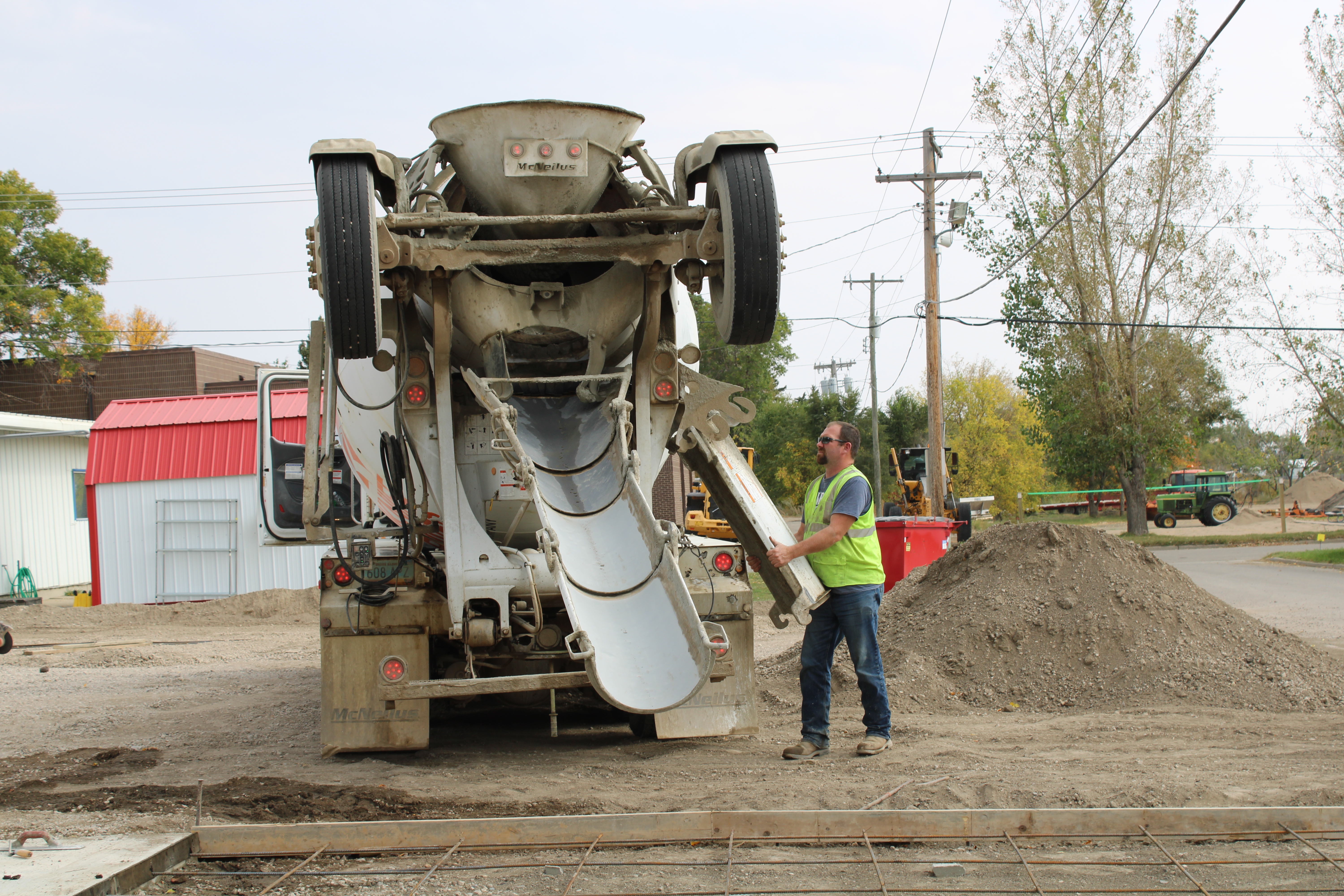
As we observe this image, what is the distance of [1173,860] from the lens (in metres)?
3.84

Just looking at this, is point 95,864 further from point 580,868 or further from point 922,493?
point 922,493

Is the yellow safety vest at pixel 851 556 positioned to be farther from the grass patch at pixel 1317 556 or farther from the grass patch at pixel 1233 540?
the grass patch at pixel 1233 540

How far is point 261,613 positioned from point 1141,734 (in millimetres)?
13953

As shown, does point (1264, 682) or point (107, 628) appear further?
point (107, 628)

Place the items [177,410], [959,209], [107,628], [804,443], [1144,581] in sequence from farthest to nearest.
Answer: [804,443] < [959,209] < [177,410] < [107,628] < [1144,581]

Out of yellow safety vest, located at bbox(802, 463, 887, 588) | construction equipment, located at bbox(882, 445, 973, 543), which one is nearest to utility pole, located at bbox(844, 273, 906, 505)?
construction equipment, located at bbox(882, 445, 973, 543)

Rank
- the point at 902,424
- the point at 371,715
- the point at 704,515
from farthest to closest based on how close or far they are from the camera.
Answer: the point at 902,424
the point at 704,515
the point at 371,715

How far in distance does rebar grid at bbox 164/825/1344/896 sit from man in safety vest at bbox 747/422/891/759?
5.37ft

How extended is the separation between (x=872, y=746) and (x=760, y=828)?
1669 mm

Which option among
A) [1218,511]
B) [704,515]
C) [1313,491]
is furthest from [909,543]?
[1313,491]

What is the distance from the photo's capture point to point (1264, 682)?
7258 mm

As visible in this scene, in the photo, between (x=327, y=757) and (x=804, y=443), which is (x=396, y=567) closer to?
(x=327, y=757)

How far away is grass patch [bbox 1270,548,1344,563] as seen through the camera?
20.2m

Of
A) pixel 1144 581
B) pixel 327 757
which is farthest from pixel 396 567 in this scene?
pixel 1144 581
